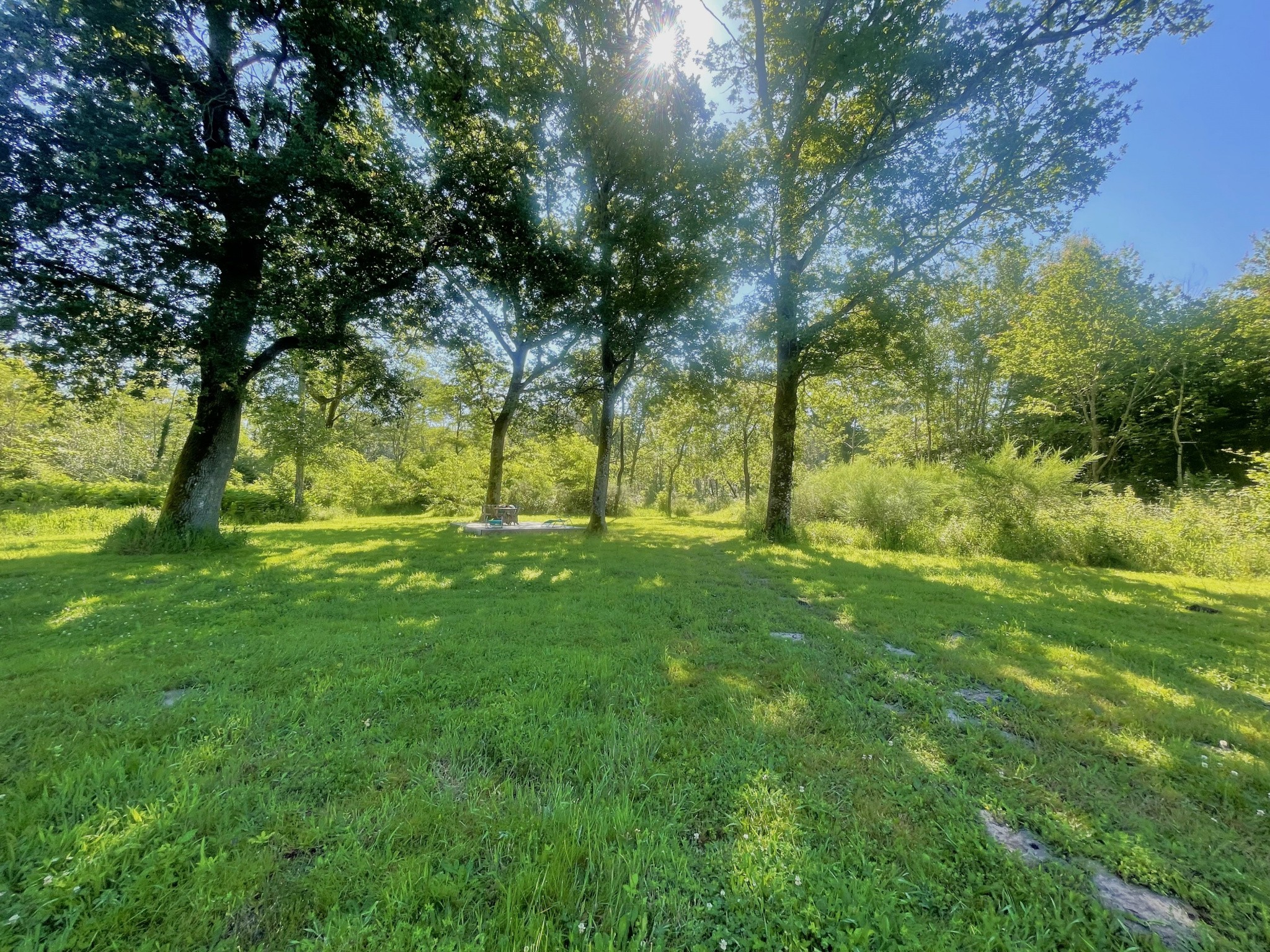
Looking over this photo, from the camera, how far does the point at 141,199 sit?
553cm

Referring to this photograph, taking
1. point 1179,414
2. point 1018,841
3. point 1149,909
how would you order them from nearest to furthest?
point 1149,909, point 1018,841, point 1179,414

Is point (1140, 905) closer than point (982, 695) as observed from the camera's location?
Yes

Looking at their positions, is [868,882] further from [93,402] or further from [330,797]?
[93,402]

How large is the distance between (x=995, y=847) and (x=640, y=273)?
10319mm

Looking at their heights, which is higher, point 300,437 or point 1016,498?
point 300,437

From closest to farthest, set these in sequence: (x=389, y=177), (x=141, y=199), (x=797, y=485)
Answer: (x=141, y=199), (x=389, y=177), (x=797, y=485)

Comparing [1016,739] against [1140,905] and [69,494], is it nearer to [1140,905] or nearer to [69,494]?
[1140,905]

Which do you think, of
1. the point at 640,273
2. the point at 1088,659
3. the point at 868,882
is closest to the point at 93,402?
the point at 640,273

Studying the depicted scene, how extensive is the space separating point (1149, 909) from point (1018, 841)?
13.5 inches

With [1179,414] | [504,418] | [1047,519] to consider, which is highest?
[1179,414]

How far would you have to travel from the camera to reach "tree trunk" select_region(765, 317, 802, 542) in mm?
10586

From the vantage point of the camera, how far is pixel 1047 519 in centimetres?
898

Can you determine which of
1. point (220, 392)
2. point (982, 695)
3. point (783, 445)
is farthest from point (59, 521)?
point (982, 695)

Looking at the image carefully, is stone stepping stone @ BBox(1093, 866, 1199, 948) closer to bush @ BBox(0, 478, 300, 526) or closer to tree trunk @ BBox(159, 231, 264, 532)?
tree trunk @ BBox(159, 231, 264, 532)
